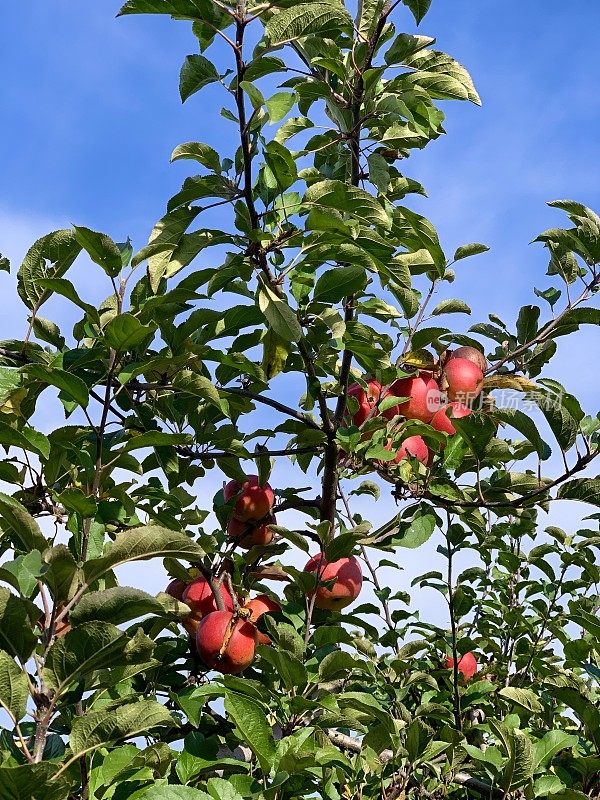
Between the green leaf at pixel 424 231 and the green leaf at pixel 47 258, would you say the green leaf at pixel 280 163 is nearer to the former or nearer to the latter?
the green leaf at pixel 424 231

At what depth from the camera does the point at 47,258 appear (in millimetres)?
2248

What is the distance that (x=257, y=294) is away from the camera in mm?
2176

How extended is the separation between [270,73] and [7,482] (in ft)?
4.65

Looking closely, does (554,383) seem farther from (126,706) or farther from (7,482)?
(7,482)

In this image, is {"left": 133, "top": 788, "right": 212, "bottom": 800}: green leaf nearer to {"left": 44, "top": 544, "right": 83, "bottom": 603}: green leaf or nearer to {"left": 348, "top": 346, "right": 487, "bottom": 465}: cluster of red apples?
A: {"left": 44, "top": 544, "right": 83, "bottom": 603}: green leaf

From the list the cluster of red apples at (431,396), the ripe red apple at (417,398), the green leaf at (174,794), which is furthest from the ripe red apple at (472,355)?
the green leaf at (174,794)

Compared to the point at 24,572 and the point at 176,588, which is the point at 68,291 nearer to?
the point at 24,572

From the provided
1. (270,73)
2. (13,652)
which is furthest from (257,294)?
(13,652)

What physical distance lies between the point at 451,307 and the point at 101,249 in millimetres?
1350

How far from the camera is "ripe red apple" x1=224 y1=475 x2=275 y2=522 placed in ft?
9.61

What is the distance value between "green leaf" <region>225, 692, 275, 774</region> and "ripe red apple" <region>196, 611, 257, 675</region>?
0.72 meters

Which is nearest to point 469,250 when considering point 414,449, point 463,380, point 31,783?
point 463,380

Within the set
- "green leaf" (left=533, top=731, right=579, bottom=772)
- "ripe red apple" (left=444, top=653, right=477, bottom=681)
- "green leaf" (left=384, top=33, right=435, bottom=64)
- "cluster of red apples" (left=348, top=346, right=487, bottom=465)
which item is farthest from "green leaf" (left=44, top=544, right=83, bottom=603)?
"ripe red apple" (left=444, top=653, right=477, bottom=681)

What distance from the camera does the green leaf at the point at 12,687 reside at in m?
1.54
